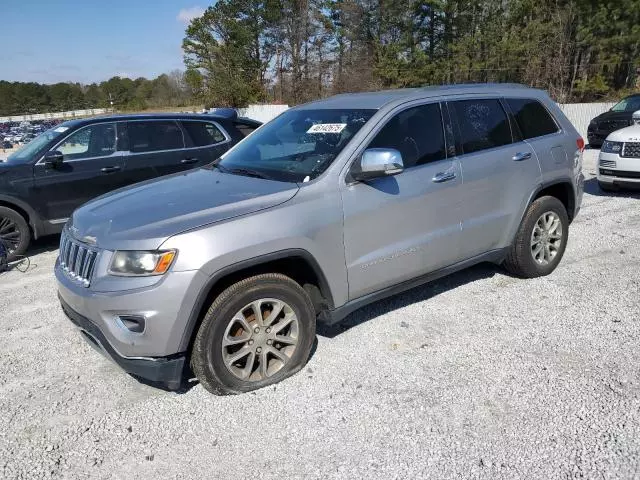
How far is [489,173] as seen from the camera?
4.09 metres

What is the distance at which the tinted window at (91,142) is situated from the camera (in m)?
6.46

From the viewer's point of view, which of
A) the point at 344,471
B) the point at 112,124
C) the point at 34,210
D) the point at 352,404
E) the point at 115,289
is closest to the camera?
the point at 344,471

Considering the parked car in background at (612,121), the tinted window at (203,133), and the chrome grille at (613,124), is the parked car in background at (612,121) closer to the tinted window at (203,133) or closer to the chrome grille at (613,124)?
the chrome grille at (613,124)

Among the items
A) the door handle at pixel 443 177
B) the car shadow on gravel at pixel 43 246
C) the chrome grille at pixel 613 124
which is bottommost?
the car shadow on gravel at pixel 43 246

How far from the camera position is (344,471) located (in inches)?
96.7

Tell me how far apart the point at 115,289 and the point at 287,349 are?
3.61ft

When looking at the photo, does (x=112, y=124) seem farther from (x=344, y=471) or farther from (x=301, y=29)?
(x=301, y=29)

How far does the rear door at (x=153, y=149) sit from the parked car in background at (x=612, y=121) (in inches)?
490

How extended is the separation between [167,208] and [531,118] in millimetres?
3389

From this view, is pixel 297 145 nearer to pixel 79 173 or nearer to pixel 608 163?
pixel 79 173

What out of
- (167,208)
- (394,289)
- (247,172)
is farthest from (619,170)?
(167,208)

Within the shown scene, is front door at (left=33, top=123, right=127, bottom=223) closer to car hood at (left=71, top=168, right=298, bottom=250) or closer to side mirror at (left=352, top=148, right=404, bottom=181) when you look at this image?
car hood at (left=71, top=168, right=298, bottom=250)

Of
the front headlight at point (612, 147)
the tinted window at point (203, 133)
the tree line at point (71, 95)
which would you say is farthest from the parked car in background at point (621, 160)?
the tree line at point (71, 95)

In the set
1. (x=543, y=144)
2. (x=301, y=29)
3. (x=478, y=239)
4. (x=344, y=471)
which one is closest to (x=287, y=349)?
(x=344, y=471)
